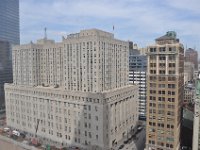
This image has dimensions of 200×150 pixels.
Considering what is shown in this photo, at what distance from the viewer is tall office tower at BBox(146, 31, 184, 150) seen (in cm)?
9525

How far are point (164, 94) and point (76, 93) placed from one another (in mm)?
48613

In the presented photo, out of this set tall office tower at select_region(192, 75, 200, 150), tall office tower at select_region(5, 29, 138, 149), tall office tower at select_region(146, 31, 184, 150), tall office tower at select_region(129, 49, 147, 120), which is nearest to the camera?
tall office tower at select_region(192, 75, 200, 150)

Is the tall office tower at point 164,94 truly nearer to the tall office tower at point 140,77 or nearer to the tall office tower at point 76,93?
the tall office tower at point 76,93

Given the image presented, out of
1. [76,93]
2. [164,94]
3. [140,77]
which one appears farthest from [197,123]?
[140,77]

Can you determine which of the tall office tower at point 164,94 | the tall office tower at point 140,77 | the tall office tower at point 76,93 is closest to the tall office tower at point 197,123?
the tall office tower at point 164,94

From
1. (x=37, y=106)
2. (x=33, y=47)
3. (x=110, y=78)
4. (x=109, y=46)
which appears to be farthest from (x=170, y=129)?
(x=33, y=47)

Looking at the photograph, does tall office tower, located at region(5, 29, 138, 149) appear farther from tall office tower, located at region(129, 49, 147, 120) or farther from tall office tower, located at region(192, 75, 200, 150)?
tall office tower, located at region(192, 75, 200, 150)

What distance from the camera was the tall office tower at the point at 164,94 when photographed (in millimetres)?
95250

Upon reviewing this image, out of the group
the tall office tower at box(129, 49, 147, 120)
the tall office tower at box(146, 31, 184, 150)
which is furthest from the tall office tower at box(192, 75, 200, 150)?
the tall office tower at box(129, 49, 147, 120)

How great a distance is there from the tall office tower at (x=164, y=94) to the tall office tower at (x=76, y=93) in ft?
85.8

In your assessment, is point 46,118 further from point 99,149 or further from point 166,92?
Result: point 166,92

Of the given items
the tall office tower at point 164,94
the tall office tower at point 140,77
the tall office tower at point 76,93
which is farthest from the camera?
the tall office tower at point 140,77

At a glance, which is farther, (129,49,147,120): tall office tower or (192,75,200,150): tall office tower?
(129,49,147,120): tall office tower

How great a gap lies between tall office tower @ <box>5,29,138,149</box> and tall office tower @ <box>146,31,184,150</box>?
26.1m
